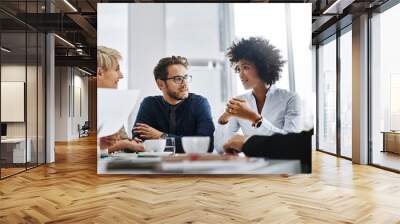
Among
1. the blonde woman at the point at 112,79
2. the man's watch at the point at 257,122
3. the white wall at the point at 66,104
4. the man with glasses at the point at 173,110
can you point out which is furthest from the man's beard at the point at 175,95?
the white wall at the point at 66,104

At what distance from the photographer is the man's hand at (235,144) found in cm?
609

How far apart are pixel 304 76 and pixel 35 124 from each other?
4971mm

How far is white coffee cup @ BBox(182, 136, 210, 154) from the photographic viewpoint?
6.11 metres

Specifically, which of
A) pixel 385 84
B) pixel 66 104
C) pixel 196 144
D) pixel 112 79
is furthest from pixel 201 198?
pixel 66 104

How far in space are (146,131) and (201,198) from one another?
1778mm

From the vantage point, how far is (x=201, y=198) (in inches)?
185

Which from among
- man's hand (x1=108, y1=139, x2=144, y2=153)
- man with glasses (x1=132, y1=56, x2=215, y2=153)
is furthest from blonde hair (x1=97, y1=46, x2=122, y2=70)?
man's hand (x1=108, y1=139, x2=144, y2=153)

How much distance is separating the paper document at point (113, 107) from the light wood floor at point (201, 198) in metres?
0.80

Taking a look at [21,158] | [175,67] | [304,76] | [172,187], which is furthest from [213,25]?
[21,158]

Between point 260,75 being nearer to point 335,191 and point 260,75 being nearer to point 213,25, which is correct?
point 213,25

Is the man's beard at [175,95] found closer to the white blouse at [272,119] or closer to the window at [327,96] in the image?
the white blouse at [272,119]

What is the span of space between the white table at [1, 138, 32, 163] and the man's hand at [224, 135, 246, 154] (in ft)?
11.4

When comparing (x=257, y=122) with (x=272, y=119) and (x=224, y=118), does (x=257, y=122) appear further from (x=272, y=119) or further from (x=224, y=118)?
(x=224, y=118)

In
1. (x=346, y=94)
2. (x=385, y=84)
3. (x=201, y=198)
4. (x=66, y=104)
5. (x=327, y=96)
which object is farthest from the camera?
(x=66, y=104)
